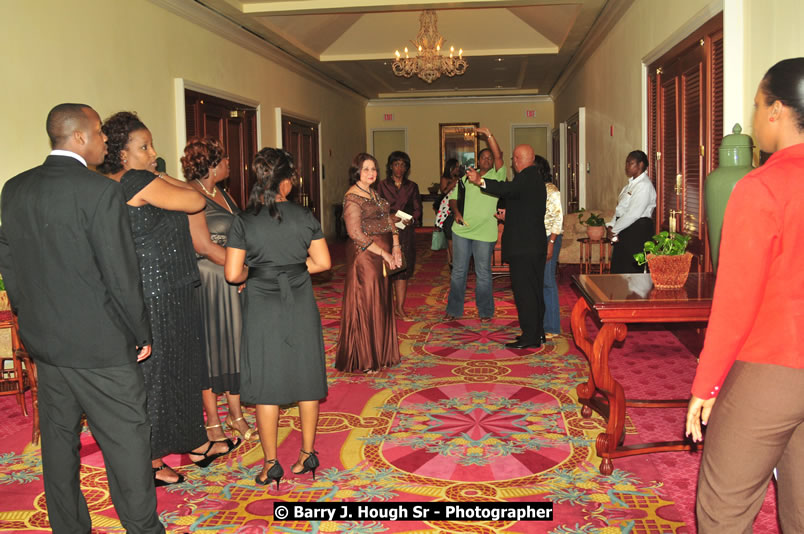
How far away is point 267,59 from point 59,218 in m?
9.04

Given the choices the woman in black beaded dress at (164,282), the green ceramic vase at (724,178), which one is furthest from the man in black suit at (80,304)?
the green ceramic vase at (724,178)

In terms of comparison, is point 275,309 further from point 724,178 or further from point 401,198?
point 401,198

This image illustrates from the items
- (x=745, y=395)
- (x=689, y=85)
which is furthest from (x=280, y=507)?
(x=689, y=85)

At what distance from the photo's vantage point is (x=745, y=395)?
173cm

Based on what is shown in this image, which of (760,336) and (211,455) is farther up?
(760,336)

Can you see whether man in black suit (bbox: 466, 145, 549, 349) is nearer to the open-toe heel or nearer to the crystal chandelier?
the open-toe heel

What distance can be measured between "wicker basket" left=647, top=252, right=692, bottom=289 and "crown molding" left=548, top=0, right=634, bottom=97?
5.19m

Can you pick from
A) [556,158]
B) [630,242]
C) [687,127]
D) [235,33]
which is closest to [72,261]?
[630,242]

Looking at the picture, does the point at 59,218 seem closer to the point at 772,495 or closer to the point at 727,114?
the point at 772,495

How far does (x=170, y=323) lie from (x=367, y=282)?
2079mm

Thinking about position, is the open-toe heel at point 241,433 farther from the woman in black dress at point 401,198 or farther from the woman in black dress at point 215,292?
the woman in black dress at point 401,198

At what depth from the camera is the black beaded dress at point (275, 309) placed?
3129 mm

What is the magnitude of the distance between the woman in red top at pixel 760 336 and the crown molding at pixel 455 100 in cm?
1730

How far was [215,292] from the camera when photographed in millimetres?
3637
